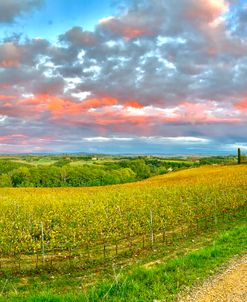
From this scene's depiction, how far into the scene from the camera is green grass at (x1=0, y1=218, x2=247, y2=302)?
11.1m

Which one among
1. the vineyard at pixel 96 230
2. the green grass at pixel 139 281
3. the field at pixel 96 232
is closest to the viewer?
the green grass at pixel 139 281

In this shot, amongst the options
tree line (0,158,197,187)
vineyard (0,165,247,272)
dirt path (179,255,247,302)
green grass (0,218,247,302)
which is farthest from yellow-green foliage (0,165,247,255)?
tree line (0,158,197,187)

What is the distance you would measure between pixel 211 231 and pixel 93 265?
10.5 m

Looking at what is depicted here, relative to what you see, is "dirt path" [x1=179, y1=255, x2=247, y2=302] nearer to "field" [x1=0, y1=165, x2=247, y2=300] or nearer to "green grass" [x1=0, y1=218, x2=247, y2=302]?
"green grass" [x1=0, y1=218, x2=247, y2=302]

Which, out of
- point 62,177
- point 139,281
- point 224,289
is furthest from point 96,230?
point 62,177

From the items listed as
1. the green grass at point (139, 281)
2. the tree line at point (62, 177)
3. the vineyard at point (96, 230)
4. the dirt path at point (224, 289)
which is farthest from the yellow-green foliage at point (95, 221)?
the tree line at point (62, 177)

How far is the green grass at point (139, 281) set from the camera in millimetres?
11070

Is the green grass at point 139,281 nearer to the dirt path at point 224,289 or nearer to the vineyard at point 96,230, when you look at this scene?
the dirt path at point 224,289

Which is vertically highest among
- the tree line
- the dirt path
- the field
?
the dirt path

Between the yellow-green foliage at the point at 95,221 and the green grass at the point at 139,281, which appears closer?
the green grass at the point at 139,281

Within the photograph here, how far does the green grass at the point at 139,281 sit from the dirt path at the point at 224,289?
0.48 metres

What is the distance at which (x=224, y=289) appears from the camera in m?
11.4

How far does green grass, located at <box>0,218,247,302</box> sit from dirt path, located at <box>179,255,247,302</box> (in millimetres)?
476

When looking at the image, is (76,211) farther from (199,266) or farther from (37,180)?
(37,180)
